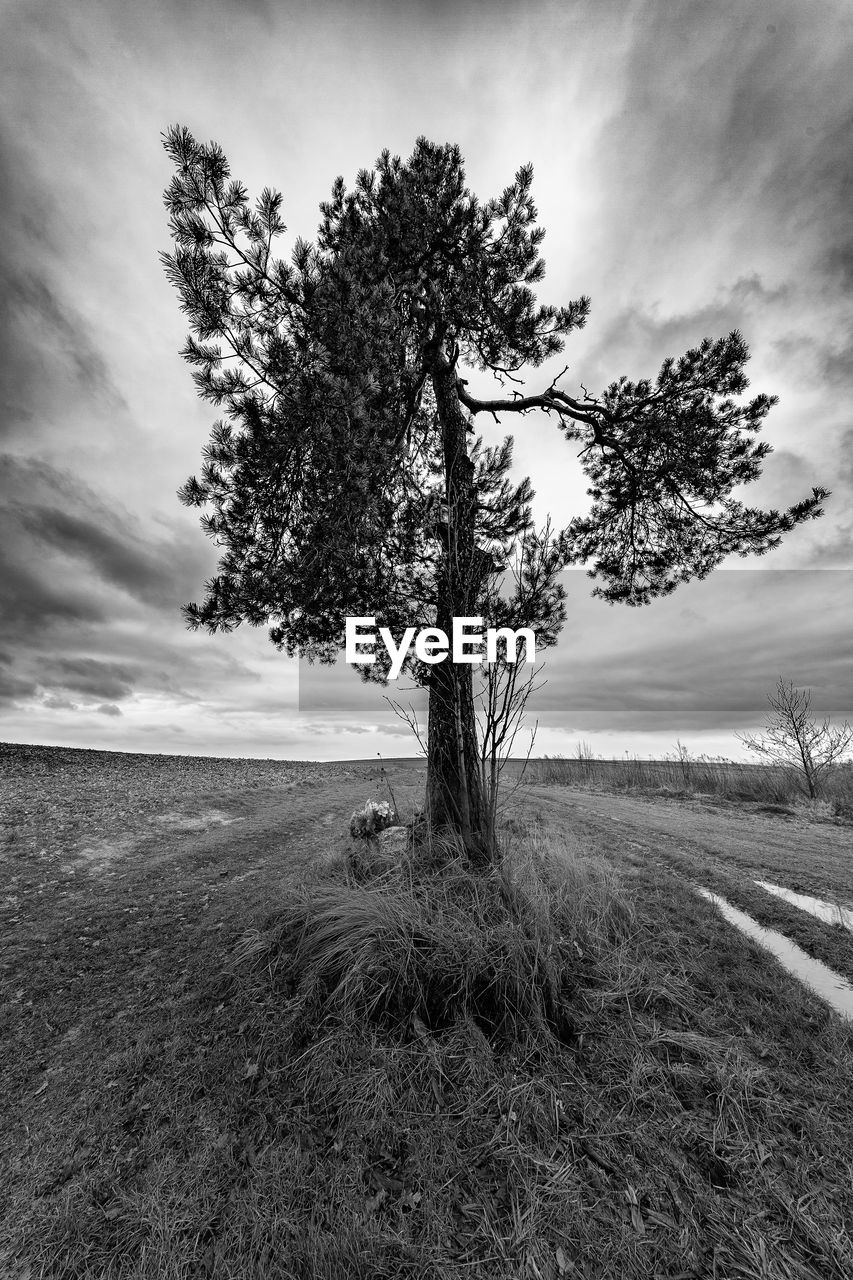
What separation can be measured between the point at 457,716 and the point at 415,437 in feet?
13.7

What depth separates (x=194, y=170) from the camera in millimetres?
3166

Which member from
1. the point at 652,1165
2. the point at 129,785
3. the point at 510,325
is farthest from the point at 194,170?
the point at 129,785

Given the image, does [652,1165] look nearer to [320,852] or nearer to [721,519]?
[320,852]

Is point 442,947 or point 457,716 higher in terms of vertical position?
point 457,716

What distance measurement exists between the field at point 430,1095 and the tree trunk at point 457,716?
546 millimetres

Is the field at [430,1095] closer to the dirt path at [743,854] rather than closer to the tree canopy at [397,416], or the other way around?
the dirt path at [743,854]

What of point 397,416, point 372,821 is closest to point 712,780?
point 372,821

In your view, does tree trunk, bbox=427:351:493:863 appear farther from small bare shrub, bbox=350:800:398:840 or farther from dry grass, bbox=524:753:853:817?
dry grass, bbox=524:753:853:817

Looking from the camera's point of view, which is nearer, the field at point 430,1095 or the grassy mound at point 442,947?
the field at point 430,1095

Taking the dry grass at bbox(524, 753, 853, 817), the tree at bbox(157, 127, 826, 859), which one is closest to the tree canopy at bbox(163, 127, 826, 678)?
the tree at bbox(157, 127, 826, 859)

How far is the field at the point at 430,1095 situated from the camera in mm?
1707

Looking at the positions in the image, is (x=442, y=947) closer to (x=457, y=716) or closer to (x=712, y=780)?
(x=457, y=716)

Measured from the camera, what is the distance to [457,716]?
445cm

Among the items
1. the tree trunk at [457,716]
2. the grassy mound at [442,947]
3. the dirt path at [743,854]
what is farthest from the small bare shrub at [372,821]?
the dirt path at [743,854]
